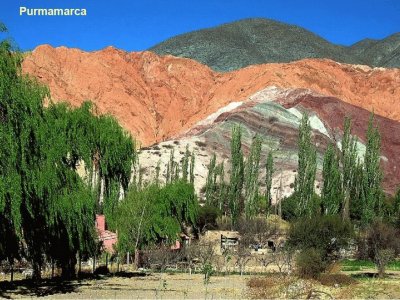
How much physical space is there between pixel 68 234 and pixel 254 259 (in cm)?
2361

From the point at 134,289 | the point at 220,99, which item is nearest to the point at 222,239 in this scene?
the point at 134,289

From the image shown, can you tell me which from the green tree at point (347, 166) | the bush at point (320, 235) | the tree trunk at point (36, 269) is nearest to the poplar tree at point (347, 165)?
the green tree at point (347, 166)

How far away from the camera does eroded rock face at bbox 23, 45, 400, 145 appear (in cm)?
11781

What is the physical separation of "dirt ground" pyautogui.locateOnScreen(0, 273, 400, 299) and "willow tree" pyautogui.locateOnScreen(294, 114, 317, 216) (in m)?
29.5

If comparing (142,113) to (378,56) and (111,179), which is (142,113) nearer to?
(111,179)

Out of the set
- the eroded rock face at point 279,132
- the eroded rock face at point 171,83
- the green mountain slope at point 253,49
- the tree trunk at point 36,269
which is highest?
the green mountain slope at point 253,49

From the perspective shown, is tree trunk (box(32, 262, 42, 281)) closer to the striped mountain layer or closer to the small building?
the small building

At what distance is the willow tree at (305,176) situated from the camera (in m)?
57.3

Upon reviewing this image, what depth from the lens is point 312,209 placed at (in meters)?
56.0

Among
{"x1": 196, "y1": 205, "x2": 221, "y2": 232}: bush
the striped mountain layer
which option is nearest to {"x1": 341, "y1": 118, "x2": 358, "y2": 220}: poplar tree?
{"x1": 196, "y1": 205, "x2": 221, "y2": 232}: bush

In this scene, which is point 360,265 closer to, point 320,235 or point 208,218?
point 320,235

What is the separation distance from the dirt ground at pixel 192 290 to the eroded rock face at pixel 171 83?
88.4 meters

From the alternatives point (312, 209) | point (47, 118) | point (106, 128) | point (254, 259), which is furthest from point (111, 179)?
point (312, 209)

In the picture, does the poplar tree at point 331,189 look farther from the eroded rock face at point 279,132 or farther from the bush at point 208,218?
the eroded rock face at point 279,132
